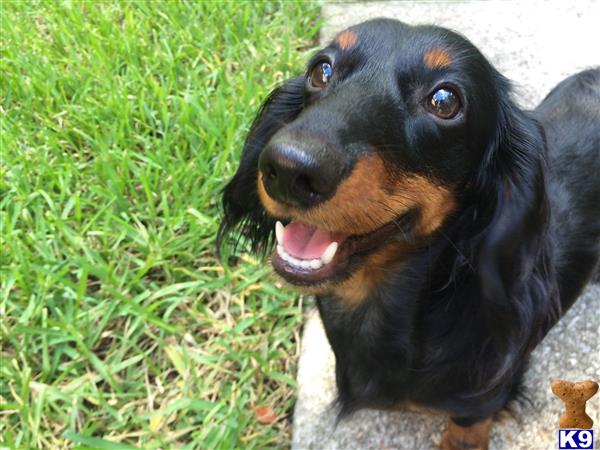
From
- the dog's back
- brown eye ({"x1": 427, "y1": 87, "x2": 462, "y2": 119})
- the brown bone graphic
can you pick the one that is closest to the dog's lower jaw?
the brown bone graphic

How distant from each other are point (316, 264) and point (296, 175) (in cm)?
32

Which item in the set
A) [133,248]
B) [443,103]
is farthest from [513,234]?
[133,248]

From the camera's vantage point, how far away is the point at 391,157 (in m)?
1.34

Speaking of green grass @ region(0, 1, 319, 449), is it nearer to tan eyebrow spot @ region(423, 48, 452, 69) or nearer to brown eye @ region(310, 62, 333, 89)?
brown eye @ region(310, 62, 333, 89)

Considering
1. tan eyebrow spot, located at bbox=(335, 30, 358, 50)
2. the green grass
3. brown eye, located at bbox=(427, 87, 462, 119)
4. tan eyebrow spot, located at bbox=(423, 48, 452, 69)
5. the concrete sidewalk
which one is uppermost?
tan eyebrow spot, located at bbox=(335, 30, 358, 50)

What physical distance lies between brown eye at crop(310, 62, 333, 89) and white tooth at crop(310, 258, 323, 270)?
0.47m

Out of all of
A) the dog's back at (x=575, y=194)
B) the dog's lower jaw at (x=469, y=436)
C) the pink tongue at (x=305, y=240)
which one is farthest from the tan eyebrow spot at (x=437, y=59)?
the dog's lower jaw at (x=469, y=436)

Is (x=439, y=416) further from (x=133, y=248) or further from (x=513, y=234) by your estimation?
(x=133, y=248)

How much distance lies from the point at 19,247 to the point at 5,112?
97 centimetres

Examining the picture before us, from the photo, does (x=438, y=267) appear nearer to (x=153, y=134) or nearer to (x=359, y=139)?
(x=359, y=139)

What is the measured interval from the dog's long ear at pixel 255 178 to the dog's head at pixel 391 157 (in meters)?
0.21

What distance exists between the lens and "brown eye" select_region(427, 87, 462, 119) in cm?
141

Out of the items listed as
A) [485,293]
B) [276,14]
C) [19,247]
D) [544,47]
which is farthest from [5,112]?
[544,47]

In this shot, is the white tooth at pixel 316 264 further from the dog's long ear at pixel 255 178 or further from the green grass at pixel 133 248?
the green grass at pixel 133 248
